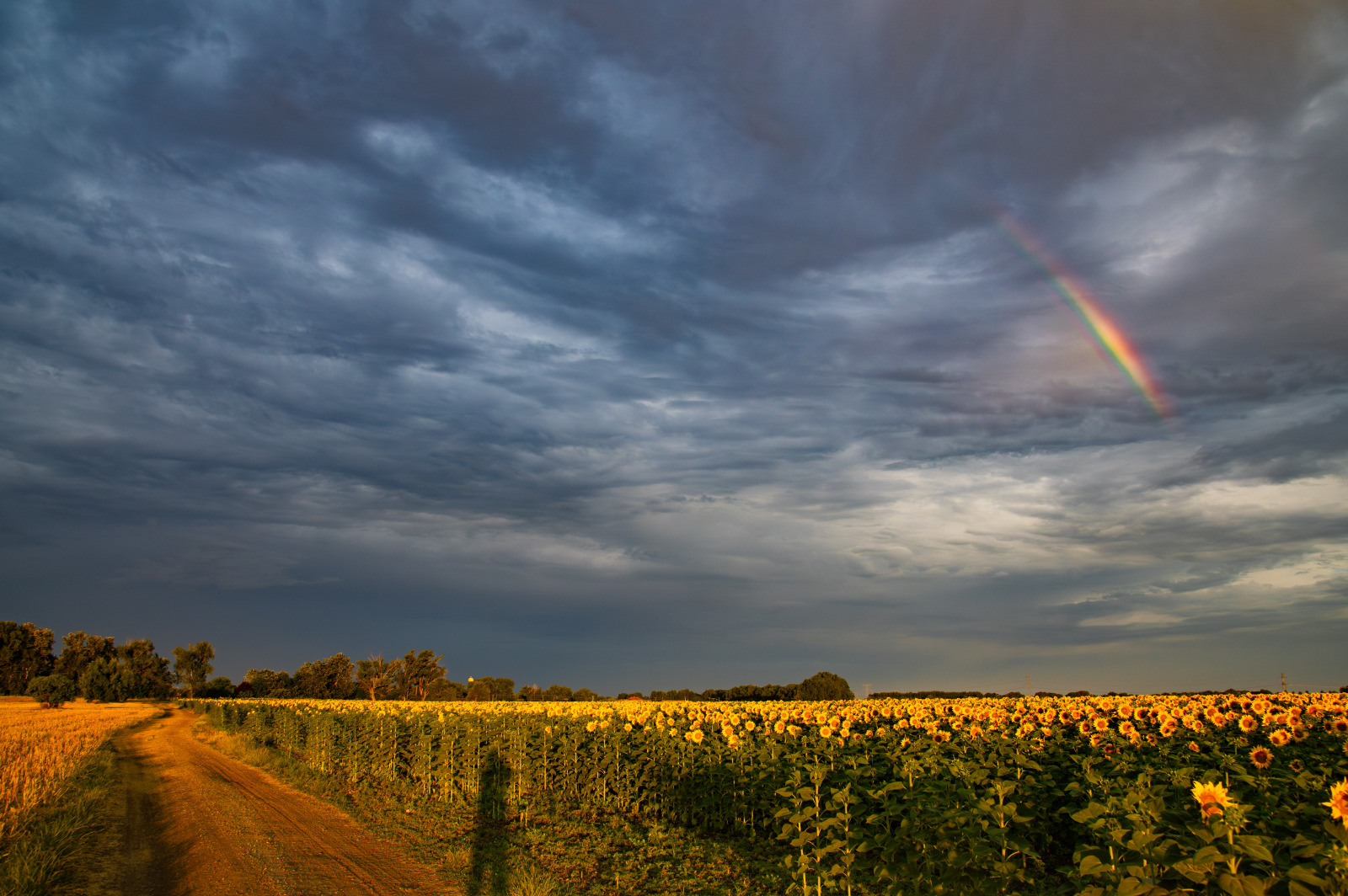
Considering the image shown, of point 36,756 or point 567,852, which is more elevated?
point 567,852

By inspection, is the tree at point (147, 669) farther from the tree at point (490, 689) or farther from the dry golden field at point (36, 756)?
the dry golden field at point (36, 756)

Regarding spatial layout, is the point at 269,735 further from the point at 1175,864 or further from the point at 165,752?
the point at 1175,864

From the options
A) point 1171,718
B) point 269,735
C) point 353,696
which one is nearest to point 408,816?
point 1171,718

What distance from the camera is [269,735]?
37000mm

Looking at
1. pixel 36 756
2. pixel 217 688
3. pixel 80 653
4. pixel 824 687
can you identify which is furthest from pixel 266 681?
pixel 36 756

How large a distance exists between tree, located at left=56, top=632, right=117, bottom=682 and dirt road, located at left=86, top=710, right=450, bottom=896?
442 feet

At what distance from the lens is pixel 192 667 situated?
422 ft

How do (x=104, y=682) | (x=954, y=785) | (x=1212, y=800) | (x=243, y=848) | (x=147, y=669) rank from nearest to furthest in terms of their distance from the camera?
(x=1212, y=800) → (x=954, y=785) → (x=243, y=848) → (x=104, y=682) → (x=147, y=669)

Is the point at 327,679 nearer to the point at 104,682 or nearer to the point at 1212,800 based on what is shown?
the point at 104,682

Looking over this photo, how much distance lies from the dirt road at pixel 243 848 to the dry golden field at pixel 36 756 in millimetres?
1945

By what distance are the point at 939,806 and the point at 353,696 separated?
125m

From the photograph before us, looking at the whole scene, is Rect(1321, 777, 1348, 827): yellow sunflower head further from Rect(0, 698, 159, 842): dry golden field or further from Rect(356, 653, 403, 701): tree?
Rect(356, 653, 403, 701): tree

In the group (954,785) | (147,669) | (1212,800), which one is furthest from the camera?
(147,669)

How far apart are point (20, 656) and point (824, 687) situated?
12821cm
